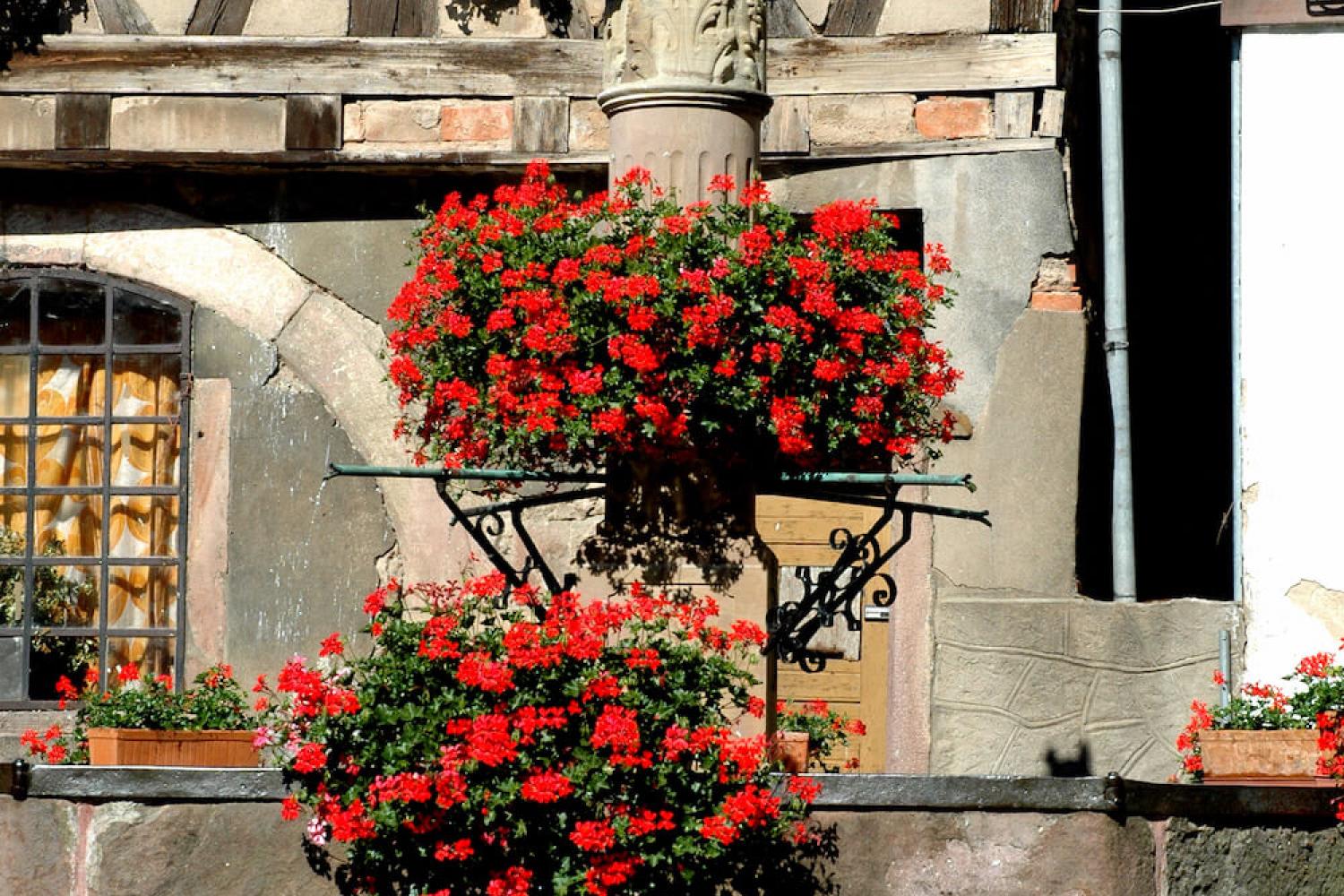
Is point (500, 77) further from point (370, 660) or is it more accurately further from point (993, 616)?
point (370, 660)

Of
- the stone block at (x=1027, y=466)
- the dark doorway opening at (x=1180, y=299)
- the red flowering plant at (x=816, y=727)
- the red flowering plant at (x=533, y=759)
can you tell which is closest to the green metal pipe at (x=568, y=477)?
the red flowering plant at (x=533, y=759)

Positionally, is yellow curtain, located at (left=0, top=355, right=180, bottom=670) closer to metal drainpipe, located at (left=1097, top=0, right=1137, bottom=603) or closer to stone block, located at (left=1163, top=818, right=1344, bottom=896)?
metal drainpipe, located at (left=1097, top=0, right=1137, bottom=603)

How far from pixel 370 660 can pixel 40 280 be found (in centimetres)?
373

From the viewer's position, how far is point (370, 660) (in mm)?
5188

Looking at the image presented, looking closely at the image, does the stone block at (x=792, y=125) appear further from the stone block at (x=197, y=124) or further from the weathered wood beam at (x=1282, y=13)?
the stone block at (x=197, y=124)

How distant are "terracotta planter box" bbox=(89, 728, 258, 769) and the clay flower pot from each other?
1458 millimetres

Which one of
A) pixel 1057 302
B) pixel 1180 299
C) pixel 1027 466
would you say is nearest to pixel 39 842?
pixel 1027 466

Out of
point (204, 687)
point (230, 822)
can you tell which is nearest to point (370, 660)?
point (230, 822)

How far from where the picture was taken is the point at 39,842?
5.49 meters

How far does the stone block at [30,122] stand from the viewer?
808 centimetres

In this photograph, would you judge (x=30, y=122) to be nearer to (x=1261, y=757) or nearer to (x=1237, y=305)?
(x=1237, y=305)

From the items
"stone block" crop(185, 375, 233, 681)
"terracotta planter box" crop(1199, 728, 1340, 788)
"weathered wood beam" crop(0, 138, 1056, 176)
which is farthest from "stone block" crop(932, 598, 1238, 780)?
"stone block" crop(185, 375, 233, 681)

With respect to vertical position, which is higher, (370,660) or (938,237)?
(938,237)

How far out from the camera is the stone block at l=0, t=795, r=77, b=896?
18.0 feet
